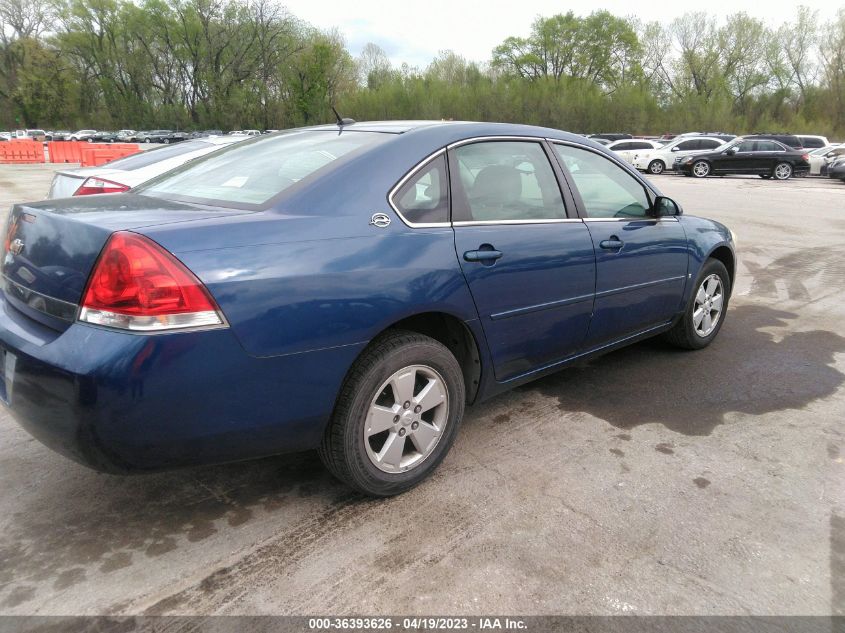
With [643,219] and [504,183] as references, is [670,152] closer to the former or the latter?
A: [643,219]

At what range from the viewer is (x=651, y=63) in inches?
2869

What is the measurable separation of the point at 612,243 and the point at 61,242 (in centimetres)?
265

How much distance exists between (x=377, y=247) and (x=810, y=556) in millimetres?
2016

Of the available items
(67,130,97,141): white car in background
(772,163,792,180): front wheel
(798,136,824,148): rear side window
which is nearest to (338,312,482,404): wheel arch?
(772,163,792,180): front wheel

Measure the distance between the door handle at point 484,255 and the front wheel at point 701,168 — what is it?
1047 inches

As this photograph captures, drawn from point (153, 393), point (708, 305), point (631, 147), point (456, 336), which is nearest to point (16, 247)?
point (153, 393)

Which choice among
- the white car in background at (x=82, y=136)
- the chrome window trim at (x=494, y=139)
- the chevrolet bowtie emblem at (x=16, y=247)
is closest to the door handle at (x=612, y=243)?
the chrome window trim at (x=494, y=139)

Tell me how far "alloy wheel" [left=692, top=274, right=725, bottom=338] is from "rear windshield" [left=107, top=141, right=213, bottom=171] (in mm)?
6089

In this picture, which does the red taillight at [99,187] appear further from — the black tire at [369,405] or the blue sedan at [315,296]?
the black tire at [369,405]

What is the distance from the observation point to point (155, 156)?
837 cm

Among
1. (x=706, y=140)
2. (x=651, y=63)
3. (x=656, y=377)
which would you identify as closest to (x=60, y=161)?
(x=706, y=140)

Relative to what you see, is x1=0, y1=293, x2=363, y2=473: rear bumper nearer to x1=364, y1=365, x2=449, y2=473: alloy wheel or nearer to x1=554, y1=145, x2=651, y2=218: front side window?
x1=364, y1=365, x2=449, y2=473: alloy wheel

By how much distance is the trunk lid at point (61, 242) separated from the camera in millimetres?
2217

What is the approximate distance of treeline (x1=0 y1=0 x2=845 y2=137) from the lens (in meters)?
58.1
